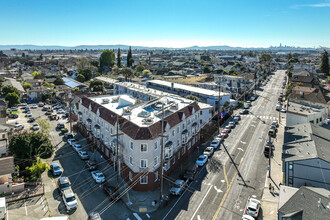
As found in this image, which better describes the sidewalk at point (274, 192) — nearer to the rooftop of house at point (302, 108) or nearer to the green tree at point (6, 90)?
the rooftop of house at point (302, 108)

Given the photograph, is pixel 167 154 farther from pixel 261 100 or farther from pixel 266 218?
pixel 261 100

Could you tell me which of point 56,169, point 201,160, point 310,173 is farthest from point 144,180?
point 310,173

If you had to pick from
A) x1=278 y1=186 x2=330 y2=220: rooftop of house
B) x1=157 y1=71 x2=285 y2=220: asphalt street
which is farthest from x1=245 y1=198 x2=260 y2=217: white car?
x1=278 y1=186 x2=330 y2=220: rooftop of house

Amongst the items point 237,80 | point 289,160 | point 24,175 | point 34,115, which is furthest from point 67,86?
point 289,160

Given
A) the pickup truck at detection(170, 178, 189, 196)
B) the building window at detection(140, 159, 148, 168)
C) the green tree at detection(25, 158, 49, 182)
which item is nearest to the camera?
the pickup truck at detection(170, 178, 189, 196)

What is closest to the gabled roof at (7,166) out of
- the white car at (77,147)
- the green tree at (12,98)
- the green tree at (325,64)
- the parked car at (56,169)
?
the parked car at (56,169)

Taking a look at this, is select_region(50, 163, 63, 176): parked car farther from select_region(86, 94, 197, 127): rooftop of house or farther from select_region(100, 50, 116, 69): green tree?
select_region(100, 50, 116, 69): green tree

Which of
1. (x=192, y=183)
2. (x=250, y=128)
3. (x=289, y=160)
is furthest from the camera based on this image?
(x=250, y=128)
